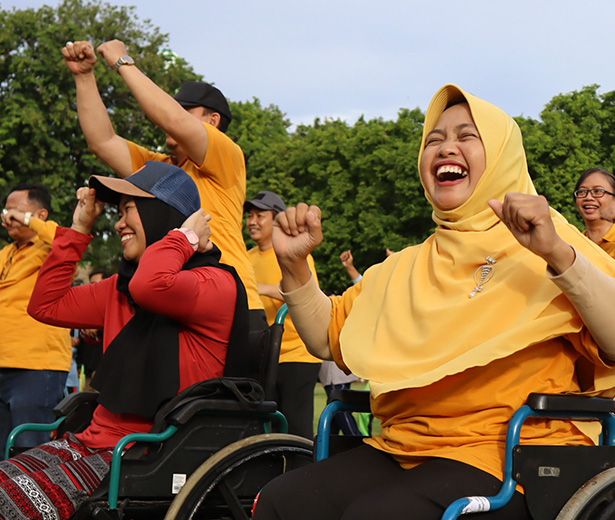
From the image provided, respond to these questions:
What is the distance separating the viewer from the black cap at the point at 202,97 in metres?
5.68

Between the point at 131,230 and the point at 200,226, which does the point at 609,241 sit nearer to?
the point at 200,226

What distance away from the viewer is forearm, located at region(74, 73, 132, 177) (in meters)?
5.52

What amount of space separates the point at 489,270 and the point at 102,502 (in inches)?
66.7

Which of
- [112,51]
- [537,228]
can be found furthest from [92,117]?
[537,228]

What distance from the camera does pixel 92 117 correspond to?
5559mm

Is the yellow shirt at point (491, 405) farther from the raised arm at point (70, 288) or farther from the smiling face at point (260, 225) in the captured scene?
the smiling face at point (260, 225)

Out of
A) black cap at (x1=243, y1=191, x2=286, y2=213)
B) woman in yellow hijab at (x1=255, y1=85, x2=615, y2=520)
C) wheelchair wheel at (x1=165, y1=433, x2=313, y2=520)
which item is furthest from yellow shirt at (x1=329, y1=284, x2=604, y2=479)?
black cap at (x1=243, y1=191, x2=286, y2=213)

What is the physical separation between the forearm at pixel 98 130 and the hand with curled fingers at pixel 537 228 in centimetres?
293

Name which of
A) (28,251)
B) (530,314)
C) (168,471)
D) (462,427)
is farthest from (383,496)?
(28,251)

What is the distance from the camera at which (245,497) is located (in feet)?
14.0

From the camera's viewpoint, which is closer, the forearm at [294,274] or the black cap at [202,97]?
the forearm at [294,274]

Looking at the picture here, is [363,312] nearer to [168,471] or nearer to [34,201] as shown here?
[168,471]

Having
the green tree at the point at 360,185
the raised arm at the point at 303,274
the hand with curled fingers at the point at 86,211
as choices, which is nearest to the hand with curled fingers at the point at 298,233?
the raised arm at the point at 303,274

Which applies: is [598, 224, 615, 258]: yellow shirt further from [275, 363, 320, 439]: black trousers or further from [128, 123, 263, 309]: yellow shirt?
[128, 123, 263, 309]: yellow shirt
